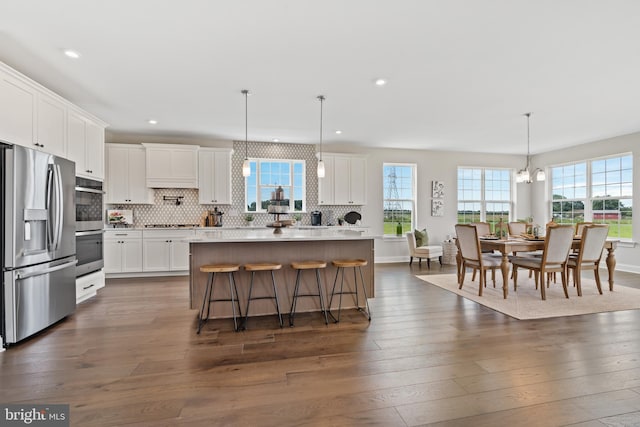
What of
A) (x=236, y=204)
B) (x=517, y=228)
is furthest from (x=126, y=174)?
(x=517, y=228)

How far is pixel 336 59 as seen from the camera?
10.0 ft

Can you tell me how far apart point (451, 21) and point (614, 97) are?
3254mm

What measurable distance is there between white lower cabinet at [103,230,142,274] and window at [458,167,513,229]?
7105mm

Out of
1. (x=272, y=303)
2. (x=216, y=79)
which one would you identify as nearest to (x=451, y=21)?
(x=216, y=79)

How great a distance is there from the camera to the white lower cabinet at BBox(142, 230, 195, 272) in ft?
18.0

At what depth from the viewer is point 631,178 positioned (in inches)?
236

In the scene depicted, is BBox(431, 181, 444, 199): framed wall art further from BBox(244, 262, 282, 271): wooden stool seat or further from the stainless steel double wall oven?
the stainless steel double wall oven

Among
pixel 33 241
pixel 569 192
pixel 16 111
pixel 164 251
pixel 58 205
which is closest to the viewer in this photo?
Result: pixel 33 241

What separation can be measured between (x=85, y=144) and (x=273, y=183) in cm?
330

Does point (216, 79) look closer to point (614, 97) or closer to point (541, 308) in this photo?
point (541, 308)

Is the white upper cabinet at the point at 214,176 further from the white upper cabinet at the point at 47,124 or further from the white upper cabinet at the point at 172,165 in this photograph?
→ the white upper cabinet at the point at 47,124

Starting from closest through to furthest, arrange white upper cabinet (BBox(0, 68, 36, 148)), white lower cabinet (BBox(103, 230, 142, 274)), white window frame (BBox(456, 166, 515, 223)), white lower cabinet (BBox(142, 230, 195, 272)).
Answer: white upper cabinet (BBox(0, 68, 36, 148)) → white lower cabinet (BBox(103, 230, 142, 274)) → white lower cabinet (BBox(142, 230, 195, 272)) → white window frame (BBox(456, 166, 515, 223))

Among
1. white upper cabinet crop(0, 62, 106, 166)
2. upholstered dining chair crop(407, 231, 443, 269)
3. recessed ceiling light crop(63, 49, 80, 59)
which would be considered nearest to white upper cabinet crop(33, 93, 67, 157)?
white upper cabinet crop(0, 62, 106, 166)

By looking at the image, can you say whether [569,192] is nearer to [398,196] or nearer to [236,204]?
[398,196]
